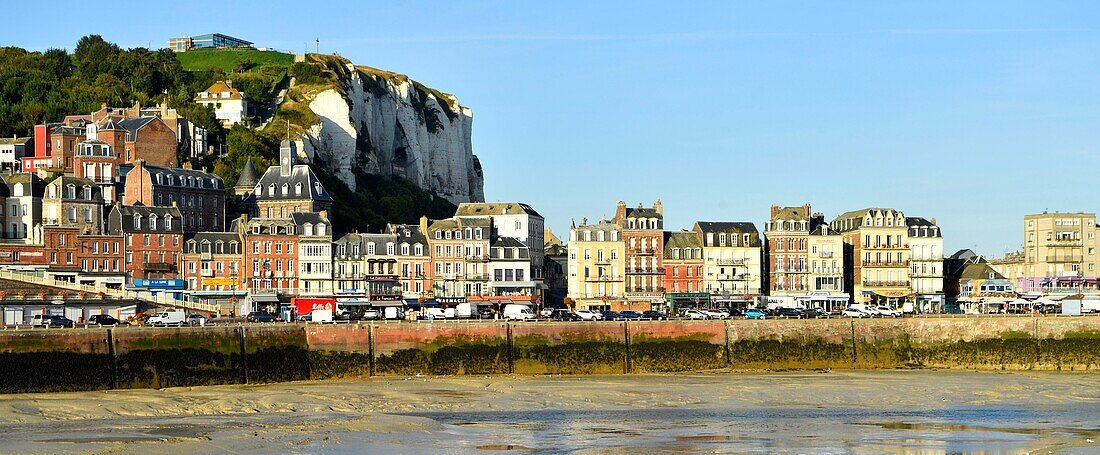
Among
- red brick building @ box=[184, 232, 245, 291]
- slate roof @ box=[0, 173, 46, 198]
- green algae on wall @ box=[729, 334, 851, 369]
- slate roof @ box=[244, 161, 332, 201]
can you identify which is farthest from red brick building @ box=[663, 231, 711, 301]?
slate roof @ box=[0, 173, 46, 198]

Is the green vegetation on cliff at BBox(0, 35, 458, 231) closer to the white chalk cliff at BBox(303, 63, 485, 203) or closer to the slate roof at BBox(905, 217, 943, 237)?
the white chalk cliff at BBox(303, 63, 485, 203)

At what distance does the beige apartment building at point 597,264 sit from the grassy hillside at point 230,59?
53.1m

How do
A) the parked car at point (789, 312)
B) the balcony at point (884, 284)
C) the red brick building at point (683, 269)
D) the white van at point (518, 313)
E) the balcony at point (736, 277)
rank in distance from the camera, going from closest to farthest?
the white van at point (518, 313), the parked car at point (789, 312), the red brick building at point (683, 269), the balcony at point (736, 277), the balcony at point (884, 284)

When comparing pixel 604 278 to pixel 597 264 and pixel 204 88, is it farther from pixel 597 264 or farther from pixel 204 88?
pixel 204 88

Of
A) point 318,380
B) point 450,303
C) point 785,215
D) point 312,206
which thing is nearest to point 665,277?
point 785,215

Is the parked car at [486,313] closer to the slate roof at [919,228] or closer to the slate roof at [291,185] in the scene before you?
the slate roof at [291,185]

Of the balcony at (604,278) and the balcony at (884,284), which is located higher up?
the balcony at (604,278)

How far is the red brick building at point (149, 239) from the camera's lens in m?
100

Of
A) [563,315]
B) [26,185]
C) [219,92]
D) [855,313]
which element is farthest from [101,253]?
[855,313]

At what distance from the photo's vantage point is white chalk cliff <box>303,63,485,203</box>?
13238 centimetres

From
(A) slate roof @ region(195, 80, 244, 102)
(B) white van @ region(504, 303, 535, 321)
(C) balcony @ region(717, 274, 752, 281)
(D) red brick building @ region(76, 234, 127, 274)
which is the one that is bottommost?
(B) white van @ region(504, 303, 535, 321)

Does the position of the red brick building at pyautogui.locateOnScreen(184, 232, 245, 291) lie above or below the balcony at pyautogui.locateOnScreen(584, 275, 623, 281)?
above

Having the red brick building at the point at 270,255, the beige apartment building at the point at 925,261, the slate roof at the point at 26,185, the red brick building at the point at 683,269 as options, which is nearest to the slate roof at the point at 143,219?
the red brick building at the point at 270,255

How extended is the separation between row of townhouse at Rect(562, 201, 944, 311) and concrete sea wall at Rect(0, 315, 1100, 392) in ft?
97.9
